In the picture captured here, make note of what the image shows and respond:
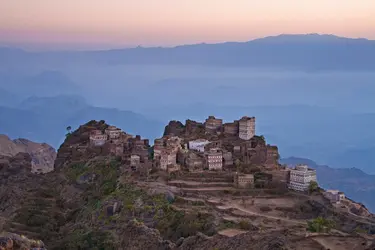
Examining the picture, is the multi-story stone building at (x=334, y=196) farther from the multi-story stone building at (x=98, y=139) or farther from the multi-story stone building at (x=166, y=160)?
the multi-story stone building at (x=98, y=139)

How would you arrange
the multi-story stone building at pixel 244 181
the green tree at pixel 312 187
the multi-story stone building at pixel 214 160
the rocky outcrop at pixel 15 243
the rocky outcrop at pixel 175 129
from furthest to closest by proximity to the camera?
the rocky outcrop at pixel 175 129 → the multi-story stone building at pixel 214 160 → the multi-story stone building at pixel 244 181 → the green tree at pixel 312 187 → the rocky outcrop at pixel 15 243

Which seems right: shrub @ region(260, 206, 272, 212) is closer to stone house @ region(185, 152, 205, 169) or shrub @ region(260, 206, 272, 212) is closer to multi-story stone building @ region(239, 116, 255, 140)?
stone house @ region(185, 152, 205, 169)

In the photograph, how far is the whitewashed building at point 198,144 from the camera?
171ft

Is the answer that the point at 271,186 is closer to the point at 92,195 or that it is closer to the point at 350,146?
the point at 92,195

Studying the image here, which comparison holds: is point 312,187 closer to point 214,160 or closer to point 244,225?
point 214,160

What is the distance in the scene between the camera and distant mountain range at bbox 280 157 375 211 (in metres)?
93.7

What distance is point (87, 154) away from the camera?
56.6 m

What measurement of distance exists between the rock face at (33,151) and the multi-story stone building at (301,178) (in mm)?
45795

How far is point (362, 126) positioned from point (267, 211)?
154673mm

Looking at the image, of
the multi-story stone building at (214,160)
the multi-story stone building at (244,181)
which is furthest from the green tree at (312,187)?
the multi-story stone building at (214,160)

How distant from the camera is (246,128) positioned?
54.2 m

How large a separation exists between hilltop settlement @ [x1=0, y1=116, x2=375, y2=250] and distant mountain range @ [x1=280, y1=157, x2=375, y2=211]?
4163cm

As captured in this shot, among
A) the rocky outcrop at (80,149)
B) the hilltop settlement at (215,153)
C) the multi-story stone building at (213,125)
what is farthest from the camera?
the multi-story stone building at (213,125)

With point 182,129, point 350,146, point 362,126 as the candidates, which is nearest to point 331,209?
point 182,129
